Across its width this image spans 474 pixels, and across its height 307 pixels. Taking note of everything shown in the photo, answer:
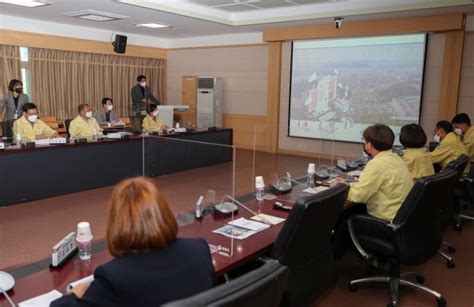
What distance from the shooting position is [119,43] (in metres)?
8.70

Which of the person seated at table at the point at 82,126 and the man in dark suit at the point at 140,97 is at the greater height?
the man in dark suit at the point at 140,97

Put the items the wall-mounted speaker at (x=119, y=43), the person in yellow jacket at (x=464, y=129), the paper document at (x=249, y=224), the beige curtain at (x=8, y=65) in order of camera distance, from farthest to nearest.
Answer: the wall-mounted speaker at (x=119, y=43) → the beige curtain at (x=8, y=65) → the person in yellow jacket at (x=464, y=129) → the paper document at (x=249, y=224)

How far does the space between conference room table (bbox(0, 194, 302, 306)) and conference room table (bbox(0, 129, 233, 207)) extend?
1459mm

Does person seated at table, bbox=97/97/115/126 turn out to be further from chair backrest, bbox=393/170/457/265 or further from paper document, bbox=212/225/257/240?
chair backrest, bbox=393/170/457/265

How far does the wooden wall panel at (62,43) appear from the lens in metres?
7.18

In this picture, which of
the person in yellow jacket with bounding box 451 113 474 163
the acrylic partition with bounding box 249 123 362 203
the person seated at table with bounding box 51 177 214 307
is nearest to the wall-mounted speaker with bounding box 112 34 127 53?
the acrylic partition with bounding box 249 123 362 203

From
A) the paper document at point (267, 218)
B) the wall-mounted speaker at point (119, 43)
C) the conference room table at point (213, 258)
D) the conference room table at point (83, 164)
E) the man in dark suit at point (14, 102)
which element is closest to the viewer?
the conference room table at point (213, 258)

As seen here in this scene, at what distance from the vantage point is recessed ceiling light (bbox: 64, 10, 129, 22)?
22.0ft

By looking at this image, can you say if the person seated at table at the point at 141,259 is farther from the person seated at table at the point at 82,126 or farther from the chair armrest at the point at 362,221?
the person seated at table at the point at 82,126

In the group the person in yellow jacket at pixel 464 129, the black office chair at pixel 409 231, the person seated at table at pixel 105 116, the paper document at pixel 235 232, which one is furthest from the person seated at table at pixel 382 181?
the person seated at table at pixel 105 116

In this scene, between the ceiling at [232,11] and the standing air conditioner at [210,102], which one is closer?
the ceiling at [232,11]

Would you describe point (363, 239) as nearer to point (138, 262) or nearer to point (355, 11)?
point (138, 262)

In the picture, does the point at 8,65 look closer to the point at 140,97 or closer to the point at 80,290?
the point at 140,97

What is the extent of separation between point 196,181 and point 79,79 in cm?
420
